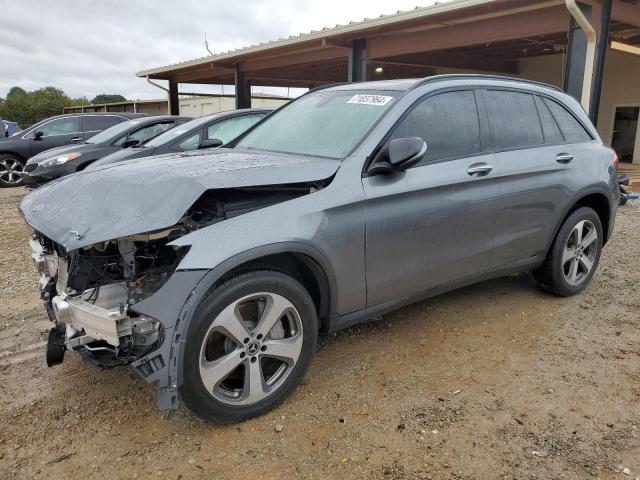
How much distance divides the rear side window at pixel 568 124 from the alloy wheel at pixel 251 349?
9.74ft

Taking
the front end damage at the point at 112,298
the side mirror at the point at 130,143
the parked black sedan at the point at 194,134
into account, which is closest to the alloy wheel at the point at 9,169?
the side mirror at the point at 130,143

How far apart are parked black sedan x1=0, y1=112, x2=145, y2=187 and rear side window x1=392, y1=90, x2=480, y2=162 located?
9993mm

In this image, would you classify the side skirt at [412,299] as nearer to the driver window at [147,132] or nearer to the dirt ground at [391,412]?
the dirt ground at [391,412]

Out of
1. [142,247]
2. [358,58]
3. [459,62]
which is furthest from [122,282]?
[459,62]

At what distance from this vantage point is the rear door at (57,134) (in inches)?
466

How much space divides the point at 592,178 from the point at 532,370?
2015mm

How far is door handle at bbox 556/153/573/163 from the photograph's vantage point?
4121 mm

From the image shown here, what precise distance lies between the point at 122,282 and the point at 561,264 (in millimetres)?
3516

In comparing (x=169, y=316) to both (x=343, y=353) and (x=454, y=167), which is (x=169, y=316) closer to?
(x=343, y=353)

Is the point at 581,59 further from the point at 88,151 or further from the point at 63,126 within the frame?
the point at 63,126

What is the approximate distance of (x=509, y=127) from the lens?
387 cm

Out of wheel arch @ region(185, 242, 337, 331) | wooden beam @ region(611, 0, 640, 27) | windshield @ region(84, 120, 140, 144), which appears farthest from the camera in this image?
wooden beam @ region(611, 0, 640, 27)

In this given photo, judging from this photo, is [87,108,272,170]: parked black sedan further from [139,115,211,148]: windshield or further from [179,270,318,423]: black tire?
[179,270,318,423]: black tire

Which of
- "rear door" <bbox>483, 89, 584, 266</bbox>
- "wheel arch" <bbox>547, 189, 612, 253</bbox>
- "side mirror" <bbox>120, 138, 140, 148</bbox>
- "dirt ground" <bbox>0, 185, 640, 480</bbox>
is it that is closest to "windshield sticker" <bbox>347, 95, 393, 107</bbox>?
"rear door" <bbox>483, 89, 584, 266</bbox>
